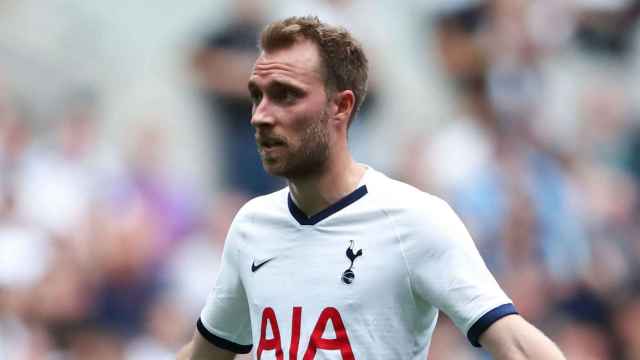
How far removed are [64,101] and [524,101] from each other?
3.42 metres

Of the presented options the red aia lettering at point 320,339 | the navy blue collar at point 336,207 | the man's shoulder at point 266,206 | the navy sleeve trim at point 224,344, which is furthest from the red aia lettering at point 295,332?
the navy sleeve trim at point 224,344

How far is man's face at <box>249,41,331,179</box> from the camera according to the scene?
4.62 meters

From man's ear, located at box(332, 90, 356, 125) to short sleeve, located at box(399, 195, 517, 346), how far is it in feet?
1.40

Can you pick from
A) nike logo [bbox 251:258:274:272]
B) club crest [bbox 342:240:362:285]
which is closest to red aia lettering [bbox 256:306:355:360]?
club crest [bbox 342:240:362:285]

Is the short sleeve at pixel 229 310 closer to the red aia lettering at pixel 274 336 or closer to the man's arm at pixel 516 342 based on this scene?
the red aia lettering at pixel 274 336

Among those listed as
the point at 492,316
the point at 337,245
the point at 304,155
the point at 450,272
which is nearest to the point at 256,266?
the point at 337,245

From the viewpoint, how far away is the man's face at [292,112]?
462 cm

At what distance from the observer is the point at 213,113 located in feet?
34.2

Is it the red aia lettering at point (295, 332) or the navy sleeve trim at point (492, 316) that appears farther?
the red aia lettering at point (295, 332)

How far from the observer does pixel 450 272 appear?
4426 mm

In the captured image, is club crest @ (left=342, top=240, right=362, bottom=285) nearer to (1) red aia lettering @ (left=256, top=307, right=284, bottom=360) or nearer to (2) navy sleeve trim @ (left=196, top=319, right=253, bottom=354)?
(1) red aia lettering @ (left=256, top=307, right=284, bottom=360)

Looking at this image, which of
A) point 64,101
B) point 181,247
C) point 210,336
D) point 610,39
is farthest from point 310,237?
point 610,39

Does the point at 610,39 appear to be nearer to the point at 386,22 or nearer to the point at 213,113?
the point at 386,22

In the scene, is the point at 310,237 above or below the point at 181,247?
above
